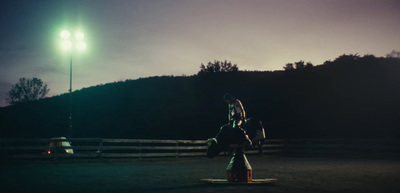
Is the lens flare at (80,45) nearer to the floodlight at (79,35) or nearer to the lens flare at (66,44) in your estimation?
the floodlight at (79,35)

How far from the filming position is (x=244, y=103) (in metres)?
45.8

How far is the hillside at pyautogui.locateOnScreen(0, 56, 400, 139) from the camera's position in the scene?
39669mm

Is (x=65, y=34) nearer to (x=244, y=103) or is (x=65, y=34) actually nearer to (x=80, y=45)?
(x=80, y=45)

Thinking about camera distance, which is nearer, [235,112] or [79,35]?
[235,112]

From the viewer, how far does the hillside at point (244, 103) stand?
39669 millimetres

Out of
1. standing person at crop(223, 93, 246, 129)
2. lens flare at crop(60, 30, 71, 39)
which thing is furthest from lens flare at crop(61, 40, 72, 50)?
standing person at crop(223, 93, 246, 129)

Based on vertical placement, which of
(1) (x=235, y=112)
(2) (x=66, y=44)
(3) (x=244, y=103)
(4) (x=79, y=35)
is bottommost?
(1) (x=235, y=112)

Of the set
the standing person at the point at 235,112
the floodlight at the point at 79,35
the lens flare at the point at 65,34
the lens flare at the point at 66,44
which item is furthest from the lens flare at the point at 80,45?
the standing person at the point at 235,112

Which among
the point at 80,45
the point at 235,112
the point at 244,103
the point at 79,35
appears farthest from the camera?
the point at 244,103

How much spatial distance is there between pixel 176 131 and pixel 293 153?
1700 cm

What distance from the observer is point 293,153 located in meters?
27.1

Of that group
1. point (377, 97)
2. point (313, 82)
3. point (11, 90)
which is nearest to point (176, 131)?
point (313, 82)

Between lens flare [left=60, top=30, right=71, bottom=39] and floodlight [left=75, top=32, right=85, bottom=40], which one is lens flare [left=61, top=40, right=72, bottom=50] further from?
floodlight [left=75, top=32, right=85, bottom=40]

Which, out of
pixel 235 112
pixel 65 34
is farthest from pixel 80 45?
pixel 235 112
